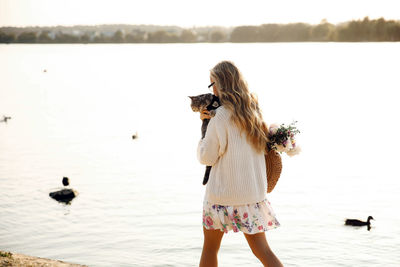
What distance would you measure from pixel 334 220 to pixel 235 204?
9.05 metres

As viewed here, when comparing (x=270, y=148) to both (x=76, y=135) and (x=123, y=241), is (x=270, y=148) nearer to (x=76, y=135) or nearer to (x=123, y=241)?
(x=123, y=241)

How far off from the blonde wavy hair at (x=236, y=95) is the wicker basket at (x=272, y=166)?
393 mm

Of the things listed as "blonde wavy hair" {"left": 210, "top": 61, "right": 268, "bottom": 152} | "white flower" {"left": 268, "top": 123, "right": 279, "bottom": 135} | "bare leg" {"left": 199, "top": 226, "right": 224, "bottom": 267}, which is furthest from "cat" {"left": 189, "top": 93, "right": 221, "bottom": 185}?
"bare leg" {"left": 199, "top": 226, "right": 224, "bottom": 267}

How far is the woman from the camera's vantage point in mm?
4992

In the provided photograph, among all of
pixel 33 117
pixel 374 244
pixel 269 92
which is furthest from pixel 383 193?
pixel 269 92

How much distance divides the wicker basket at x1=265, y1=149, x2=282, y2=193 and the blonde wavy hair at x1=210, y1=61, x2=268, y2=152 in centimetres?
39

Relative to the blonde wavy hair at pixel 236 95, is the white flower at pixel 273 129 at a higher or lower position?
lower

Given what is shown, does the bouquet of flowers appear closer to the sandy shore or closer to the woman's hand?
the woman's hand

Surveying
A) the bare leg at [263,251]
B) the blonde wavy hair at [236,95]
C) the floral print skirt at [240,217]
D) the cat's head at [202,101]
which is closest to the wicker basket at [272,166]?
the floral print skirt at [240,217]

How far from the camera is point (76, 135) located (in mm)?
27641

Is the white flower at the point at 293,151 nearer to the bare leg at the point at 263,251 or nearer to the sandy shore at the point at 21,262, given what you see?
the bare leg at the point at 263,251

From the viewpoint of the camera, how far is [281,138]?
206 inches

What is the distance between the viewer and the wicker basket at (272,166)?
211 inches

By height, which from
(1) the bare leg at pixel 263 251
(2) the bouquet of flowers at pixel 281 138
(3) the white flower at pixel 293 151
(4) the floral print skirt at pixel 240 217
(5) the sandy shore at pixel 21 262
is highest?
(2) the bouquet of flowers at pixel 281 138
